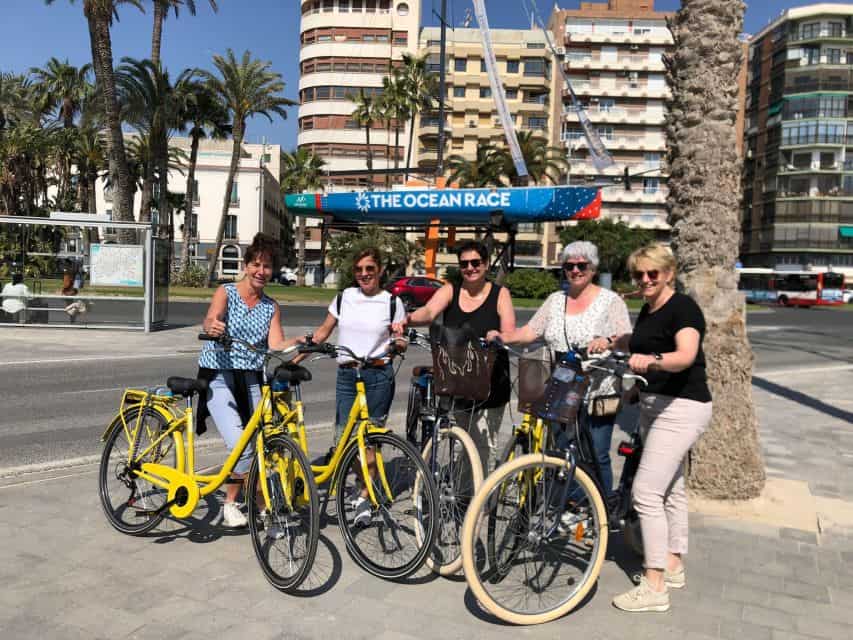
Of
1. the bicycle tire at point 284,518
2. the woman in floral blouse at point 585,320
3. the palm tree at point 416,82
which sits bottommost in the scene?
the bicycle tire at point 284,518

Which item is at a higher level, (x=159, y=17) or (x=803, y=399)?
(x=159, y=17)

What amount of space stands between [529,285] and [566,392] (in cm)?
3948

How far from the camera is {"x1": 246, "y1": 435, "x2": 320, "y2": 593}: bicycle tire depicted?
3607 mm

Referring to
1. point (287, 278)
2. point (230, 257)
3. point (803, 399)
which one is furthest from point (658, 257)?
point (230, 257)

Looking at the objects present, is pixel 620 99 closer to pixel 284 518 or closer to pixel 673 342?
pixel 673 342

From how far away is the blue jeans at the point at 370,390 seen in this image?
4504 mm

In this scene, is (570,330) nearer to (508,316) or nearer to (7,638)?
(508,316)

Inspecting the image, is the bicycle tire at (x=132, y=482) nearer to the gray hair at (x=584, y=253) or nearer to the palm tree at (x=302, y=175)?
the gray hair at (x=584, y=253)

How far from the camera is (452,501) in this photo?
4.08 meters

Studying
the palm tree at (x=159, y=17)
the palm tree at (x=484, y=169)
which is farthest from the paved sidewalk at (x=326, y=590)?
the palm tree at (x=484, y=169)

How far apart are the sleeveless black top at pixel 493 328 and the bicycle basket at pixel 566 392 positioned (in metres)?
0.72

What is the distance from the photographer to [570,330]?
4.27 metres

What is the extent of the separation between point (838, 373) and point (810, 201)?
68324 millimetres

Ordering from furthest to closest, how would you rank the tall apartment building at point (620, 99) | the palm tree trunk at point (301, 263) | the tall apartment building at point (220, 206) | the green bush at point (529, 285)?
the tall apartment building at point (620, 99)
the tall apartment building at point (220, 206)
the palm tree trunk at point (301, 263)
the green bush at point (529, 285)
